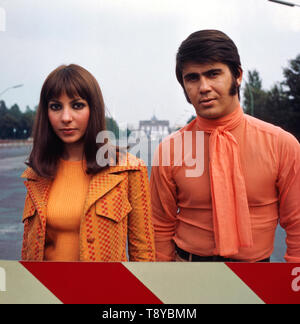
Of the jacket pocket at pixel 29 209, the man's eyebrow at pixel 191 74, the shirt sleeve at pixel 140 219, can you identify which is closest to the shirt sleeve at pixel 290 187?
the man's eyebrow at pixel 191 74

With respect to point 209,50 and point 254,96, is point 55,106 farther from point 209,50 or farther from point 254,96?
point 254,96

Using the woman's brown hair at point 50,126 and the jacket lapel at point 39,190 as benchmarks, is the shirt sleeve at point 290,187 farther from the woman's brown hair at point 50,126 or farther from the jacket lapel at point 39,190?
the jacket lapel at point 39,190

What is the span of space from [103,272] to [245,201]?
1.91 feet

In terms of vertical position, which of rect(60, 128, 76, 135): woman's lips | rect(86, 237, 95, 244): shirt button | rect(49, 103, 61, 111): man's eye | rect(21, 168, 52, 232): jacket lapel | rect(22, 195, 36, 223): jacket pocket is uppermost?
rect(49, 103, 61, 111): man's eye

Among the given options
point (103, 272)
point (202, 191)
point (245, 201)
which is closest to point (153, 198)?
point (202, 191)

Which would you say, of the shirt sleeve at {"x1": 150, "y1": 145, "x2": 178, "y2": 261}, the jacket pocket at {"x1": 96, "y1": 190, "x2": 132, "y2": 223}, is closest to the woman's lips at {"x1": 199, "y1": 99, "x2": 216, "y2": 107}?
the shirt sleeve at {"x1": 150, "y1": 145, "x2": 178, "y2": 261}

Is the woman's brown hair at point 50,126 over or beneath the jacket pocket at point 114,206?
over

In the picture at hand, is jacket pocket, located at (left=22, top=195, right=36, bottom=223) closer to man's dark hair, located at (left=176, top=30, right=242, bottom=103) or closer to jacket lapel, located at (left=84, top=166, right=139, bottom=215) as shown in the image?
jacket lapel, located at (left=84, top=166, right=139, bottom=215)

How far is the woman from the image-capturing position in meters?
1.41

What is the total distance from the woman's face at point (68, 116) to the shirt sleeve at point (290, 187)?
777mm

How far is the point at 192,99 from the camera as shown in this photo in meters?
1.41

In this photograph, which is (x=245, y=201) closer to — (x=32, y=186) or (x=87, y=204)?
(x=87, y=204)

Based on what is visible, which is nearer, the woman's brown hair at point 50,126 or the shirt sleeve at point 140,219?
the woman's brown hair at point 50,126

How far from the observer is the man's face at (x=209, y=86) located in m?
1.38
